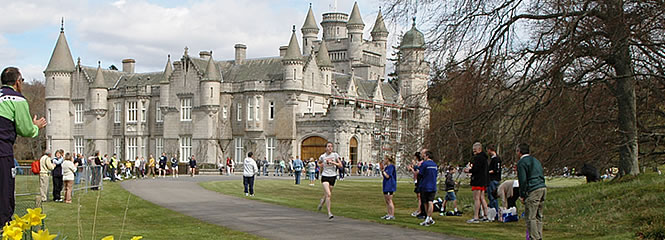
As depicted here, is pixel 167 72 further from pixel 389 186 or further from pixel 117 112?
pixel 389 186

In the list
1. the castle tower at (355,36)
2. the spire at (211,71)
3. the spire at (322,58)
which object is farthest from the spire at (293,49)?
the castle tower at (355,36)

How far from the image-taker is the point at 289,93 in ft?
200

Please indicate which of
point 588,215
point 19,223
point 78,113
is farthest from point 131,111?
point 19,223

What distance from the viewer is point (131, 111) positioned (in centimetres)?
7306

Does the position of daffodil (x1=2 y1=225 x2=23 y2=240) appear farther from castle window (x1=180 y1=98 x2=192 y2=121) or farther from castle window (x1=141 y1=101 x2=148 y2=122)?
castle window (x1=141 y1=101 x2=148 y2=122)

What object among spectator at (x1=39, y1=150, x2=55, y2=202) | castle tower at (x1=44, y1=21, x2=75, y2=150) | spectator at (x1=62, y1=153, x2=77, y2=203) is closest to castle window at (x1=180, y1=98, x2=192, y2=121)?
castle tower at (x1=44, y1=21, x2=75, y2=150)

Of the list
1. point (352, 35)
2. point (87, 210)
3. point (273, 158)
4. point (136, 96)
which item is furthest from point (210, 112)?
point (87, 210)

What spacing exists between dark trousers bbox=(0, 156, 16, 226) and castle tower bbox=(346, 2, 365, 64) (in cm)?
8802

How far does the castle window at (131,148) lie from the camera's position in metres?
72.4

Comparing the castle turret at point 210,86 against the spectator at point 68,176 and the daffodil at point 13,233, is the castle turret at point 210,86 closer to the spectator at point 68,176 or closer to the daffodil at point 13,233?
the spectator at point 68,176

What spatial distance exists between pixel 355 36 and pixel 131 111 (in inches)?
1317

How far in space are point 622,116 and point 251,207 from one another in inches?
407

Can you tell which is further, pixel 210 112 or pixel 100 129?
pixel 100 129

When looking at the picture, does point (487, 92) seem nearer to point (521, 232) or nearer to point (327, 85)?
point (521, 232)
